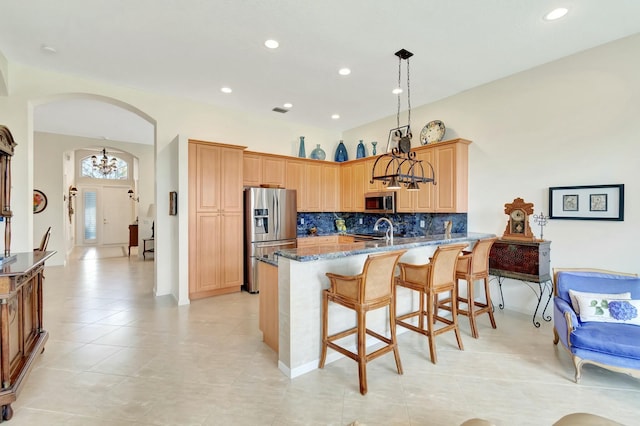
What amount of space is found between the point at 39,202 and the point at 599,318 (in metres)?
9.90

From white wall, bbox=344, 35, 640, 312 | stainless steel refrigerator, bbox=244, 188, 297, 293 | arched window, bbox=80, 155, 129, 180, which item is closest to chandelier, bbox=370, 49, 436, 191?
white wall, bbox=344, 35, 640, 312

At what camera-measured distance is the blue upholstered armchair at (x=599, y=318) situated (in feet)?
7.45

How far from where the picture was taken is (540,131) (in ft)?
12.2

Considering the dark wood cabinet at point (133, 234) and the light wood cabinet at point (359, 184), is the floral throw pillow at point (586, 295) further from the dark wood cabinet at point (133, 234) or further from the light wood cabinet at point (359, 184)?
the dark wood cabinet at point (133, 234)

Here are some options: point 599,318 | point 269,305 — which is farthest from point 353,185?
point 599,318

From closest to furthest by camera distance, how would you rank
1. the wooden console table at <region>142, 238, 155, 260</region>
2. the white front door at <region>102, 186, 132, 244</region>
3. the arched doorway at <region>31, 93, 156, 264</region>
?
the arched doorway at <region>31, 93, 156, 264</region>, the wooden console table at <region>142, 238, 155, 260</region>, the white front door at <region>102, 186, 132, 244</region>

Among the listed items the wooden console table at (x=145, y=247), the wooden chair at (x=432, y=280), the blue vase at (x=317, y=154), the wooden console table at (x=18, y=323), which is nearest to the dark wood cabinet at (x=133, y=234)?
the wooden console table at (x=145, y=247)

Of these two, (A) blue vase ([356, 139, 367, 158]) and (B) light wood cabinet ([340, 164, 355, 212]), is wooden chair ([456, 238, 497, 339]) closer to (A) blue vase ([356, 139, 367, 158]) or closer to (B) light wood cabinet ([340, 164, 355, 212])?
(B) light wood cabinet ([340, 164, 355, 212])

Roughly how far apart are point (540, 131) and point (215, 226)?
4653 mm

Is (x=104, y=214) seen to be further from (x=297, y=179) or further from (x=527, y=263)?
(x=527, y=263)

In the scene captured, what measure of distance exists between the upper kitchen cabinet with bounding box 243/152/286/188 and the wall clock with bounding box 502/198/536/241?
367cm

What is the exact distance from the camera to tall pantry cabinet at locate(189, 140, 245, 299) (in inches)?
174

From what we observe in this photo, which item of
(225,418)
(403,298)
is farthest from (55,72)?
(403,298)

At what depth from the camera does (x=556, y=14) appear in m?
2.66
